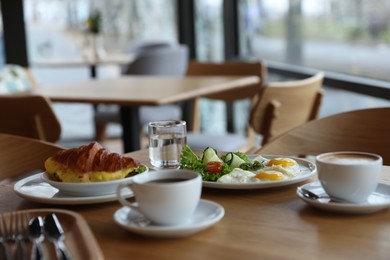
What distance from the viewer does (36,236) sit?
0.98m

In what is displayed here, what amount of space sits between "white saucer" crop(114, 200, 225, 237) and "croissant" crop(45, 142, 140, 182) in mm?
125

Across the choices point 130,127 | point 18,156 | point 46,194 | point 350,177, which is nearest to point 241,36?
point 130,127

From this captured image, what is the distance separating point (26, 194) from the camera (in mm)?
1249

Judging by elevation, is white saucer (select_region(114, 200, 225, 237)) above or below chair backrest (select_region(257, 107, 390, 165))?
above

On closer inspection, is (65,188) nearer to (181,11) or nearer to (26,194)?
(26,194)

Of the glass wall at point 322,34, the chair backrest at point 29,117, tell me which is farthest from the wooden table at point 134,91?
the glass wall at point 322,34

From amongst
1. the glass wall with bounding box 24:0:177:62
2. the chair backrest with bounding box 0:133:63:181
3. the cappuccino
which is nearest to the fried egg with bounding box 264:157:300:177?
the cappuccino

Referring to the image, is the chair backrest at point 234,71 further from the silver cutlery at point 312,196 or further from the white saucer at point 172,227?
the white saucer at point 172,227

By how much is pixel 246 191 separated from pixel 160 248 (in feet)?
1.18

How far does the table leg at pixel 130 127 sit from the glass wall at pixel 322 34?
1.28 meters

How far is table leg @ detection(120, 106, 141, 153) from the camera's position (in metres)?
3.60

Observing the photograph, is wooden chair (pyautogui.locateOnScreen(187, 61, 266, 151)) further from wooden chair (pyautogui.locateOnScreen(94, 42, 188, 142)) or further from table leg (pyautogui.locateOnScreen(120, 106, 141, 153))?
wooden chair (pyautogui.locateOnScreen(94, 42, 188, 142))

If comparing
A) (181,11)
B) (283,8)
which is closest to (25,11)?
(181,11)

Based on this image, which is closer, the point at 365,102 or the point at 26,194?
the point at 26,194
